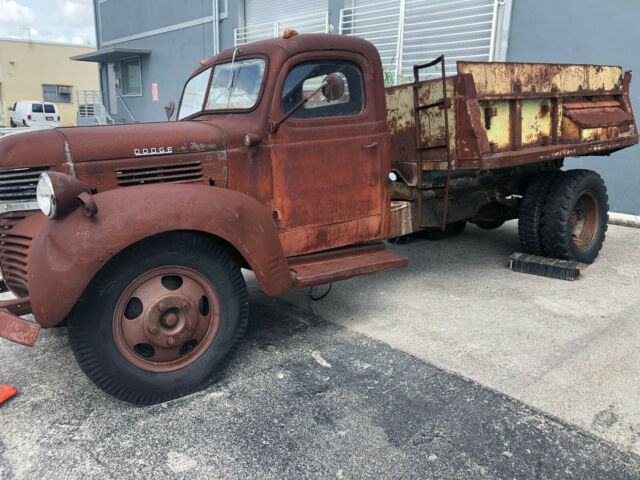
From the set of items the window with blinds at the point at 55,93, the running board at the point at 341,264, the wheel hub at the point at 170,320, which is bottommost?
the wheel hub at the point at 170,320

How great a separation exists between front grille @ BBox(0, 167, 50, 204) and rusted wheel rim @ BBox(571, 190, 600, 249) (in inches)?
191

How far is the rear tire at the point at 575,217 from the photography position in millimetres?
5020

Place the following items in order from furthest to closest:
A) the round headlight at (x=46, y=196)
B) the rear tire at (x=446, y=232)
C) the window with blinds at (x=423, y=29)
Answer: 1. the window with blinds at (x=423, y=29)
2. the rear tire at (x=446, y=232)
3. the round headlight at (x=46, y=196)

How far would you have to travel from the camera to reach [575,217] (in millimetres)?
5488

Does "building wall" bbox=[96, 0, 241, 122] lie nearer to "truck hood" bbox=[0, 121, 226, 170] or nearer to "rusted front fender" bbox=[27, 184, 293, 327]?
"truck hood" bbox=[0, 121, 226, 170]

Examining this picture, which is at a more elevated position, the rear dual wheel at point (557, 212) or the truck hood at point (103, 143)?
the truck hood at point (103, 143)

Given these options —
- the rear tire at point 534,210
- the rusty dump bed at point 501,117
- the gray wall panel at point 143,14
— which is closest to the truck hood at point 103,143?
the rusty dump bed at point 501,117

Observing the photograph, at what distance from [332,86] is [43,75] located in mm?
41596

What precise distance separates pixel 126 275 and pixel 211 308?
548 millimetres

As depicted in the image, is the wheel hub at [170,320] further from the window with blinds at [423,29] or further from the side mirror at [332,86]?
the window with blinds at [423,29]

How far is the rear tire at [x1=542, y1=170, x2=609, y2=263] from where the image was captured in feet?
16.5

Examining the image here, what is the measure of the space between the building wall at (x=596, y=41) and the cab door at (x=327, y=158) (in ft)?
16.7

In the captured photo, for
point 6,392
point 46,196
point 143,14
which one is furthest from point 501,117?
point 143,14

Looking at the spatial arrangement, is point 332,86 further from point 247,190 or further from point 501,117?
point 501,117
